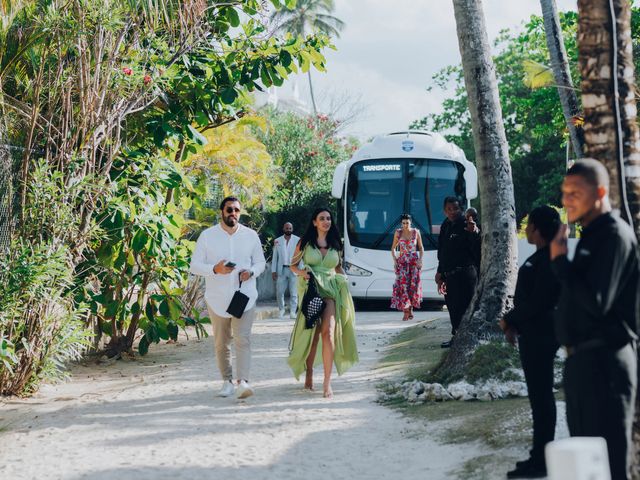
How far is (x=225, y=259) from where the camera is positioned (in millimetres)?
9258

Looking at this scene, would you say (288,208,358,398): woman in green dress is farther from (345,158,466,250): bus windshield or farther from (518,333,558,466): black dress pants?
(345,158,466,250): bus windshield

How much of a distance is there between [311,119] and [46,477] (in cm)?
3020

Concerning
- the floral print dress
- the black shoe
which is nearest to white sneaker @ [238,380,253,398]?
the black shoe

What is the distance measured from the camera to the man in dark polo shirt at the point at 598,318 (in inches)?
167

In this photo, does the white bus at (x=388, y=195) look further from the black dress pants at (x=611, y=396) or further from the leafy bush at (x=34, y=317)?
the black dress pants at (x=611, y=396)

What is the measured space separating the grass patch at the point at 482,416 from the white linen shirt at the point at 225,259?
5.86 feet

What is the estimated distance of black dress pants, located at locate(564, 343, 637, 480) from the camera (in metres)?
4.35

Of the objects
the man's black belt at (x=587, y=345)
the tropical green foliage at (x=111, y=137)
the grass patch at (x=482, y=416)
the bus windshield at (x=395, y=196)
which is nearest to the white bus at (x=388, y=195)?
the bus windshield at (x=395, y=196)

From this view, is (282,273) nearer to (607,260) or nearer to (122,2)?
(122,2)

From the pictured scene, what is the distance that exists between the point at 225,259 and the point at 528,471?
427 cm

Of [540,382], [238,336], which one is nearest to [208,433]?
[238,336]

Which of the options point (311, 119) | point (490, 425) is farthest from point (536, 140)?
point (490, 425)

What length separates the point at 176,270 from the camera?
11.7 m

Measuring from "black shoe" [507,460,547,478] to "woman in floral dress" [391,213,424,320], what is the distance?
10.3 m
